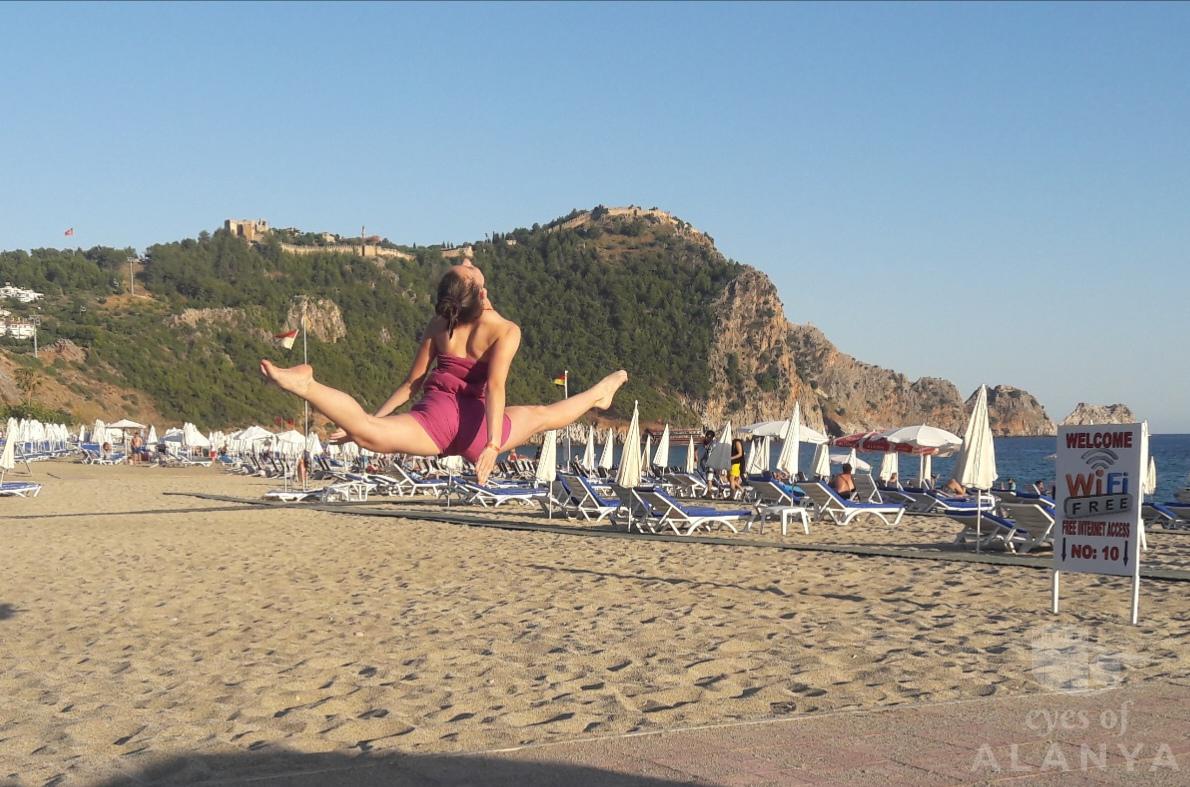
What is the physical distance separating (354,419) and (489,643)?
495cm

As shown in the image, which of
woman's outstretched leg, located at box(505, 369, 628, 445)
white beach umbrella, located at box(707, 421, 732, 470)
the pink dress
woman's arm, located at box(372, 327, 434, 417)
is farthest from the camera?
white beach umbrella, located at box(707, 421, 732, 470)

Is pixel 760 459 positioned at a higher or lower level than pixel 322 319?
Answer: lower

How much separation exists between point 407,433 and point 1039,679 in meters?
4.55

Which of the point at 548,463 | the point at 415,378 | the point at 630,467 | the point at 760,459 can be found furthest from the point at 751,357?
the point at 415,378

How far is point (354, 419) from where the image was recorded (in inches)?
126

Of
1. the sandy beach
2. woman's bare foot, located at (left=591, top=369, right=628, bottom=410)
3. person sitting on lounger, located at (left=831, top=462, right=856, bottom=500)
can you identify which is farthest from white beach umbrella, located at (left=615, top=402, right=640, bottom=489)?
woman's bare foot, located at (left=591, top=369, right=628, bottom=410)

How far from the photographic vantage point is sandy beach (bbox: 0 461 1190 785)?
5.75 metres

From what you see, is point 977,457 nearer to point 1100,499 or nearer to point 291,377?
point 1100,499

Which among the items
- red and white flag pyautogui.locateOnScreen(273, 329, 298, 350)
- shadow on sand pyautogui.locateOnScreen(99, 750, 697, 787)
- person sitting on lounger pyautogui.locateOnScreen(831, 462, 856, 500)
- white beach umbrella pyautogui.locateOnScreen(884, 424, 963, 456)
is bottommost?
shadow on sand pyautogui.locateOnScreen(99, 750, 697, 787)

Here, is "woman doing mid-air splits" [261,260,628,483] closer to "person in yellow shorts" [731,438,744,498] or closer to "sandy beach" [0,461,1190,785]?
"sandy beach" [0,461,1190,785]

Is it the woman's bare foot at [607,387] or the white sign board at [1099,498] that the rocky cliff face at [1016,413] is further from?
the woman's bare foot at [607,387]

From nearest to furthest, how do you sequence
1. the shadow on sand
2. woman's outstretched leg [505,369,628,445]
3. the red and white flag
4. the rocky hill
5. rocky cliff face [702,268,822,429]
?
woman's outstretched leg [505,369,628,445], the shadow on sand, the red and white flag, the rocky hill, rocky cliff face [702,268,822,429]

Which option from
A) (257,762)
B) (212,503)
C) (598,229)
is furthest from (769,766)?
(598,229)

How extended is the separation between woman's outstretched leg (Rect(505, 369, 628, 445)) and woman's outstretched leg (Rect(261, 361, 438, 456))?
350 mm
